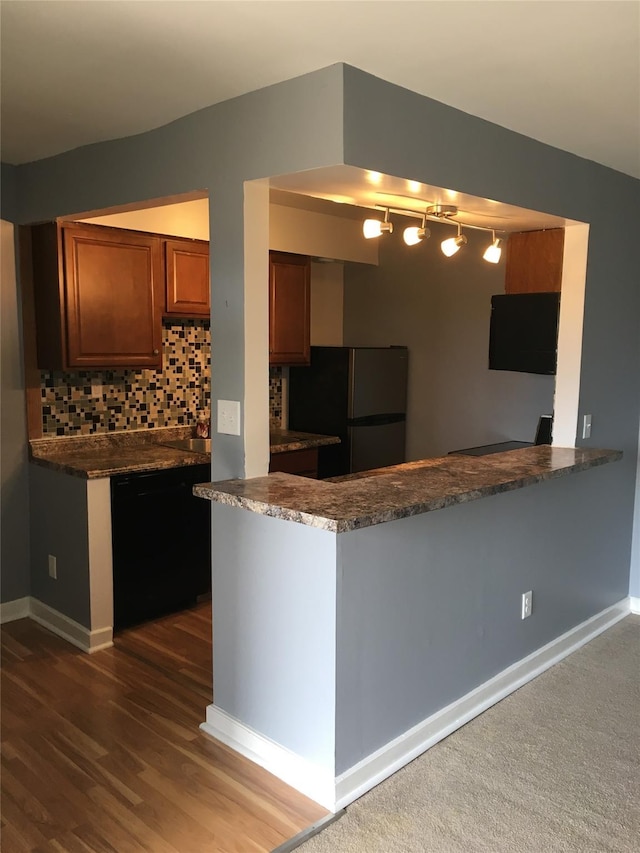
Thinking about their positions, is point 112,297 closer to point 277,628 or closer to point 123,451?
point 123,451

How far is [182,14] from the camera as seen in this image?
5.97ft

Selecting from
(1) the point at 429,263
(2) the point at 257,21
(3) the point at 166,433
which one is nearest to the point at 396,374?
(1) the point at 429,263

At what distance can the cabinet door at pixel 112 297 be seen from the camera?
11.4 feet

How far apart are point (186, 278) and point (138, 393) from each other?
757 mm

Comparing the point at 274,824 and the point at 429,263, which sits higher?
the point at 429,263

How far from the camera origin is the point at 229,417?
2.56m

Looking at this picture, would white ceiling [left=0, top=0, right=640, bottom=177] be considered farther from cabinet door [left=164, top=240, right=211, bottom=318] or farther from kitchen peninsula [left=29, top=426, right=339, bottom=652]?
kitchen peninsula [left=29, top=426, right=339, bottom=652]

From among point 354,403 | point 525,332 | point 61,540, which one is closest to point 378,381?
point 354,403

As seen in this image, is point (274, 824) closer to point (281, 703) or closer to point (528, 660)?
point (281, 703)

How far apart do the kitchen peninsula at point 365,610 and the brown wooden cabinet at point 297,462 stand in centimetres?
145

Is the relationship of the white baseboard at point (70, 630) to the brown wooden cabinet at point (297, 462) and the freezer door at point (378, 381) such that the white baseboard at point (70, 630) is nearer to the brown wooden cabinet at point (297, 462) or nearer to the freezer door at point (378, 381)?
the brown wooden cabinet at point (297, 462)

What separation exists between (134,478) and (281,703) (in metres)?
1.51

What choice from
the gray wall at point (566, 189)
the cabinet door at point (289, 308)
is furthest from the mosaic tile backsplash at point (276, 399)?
the gray wall at point (566, 189)

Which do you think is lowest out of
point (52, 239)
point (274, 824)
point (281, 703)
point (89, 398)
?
point (274, 824)
